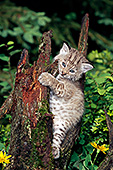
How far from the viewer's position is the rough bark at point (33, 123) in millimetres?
2393

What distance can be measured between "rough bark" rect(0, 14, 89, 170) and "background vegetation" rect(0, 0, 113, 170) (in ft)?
1.25

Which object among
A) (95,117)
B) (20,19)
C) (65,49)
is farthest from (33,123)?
(20,19)

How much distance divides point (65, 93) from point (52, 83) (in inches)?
13.0

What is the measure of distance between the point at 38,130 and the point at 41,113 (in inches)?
7.1

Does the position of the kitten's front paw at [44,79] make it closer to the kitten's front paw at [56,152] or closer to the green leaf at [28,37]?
the kitten's front paw at [56,152]

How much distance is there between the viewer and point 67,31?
20.8 ft

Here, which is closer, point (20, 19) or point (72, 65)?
point (72, 65)

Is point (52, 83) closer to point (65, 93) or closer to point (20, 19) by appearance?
point (65, 93)

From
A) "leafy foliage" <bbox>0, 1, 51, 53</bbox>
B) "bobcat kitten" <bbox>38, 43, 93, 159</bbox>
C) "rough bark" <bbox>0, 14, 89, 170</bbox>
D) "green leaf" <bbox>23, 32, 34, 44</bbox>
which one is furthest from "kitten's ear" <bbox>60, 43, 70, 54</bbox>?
"leafy foliage" <bbox>0, 1, 51, 53</bbox>

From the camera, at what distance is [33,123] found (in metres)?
2.42

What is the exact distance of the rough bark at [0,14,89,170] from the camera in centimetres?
239

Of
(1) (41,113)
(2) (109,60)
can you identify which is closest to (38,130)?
(1) (41,113)

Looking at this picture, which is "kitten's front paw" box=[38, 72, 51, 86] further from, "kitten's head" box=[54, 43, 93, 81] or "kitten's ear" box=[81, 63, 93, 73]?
"kitten's ear" box=[81, 63, 93, 73]

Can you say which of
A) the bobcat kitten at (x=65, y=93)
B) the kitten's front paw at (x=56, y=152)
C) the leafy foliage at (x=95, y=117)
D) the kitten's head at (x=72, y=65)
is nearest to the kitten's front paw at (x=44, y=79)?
the bobcat kitten at (x=65, y=93)
